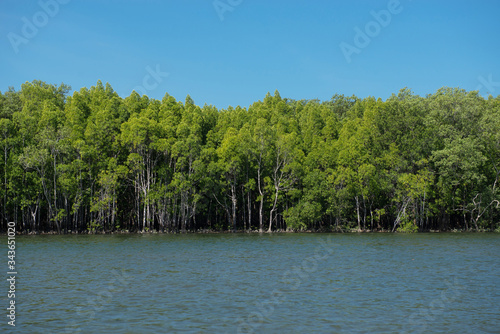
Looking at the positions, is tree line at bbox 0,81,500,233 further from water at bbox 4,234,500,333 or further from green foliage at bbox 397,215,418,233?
water at bbox 4,234,500,333

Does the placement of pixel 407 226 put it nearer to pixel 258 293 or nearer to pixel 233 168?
pixel 233 168

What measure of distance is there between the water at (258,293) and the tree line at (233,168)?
31702mm

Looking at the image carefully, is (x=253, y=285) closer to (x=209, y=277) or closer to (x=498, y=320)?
(x=209, y=277)

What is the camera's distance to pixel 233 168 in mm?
77875

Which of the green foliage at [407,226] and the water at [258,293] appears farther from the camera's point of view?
the green foliage at [407,226]

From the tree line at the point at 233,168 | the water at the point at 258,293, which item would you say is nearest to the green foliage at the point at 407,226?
the tree line at the point at 233,168

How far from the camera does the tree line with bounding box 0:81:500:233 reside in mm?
70438

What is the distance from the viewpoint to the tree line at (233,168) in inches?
2773

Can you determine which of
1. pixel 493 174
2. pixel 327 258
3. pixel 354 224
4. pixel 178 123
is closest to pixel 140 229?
pixel 178 123

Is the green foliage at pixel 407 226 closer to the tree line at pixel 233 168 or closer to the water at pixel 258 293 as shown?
the tree line at pixel 233 168

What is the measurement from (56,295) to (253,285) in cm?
942

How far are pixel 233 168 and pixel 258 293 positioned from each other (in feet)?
180

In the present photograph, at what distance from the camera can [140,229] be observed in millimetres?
75562

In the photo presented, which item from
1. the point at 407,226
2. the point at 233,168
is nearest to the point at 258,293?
the point at 233,168
